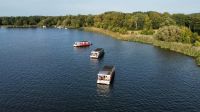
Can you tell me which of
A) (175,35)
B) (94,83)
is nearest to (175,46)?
(175,35)

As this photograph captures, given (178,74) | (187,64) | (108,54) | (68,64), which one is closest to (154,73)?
(178,74)

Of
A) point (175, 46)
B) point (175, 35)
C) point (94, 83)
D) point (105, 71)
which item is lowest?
point (94, 83)

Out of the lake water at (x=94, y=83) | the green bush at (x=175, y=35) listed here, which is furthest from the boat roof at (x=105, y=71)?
the green bush at (x=175, y=35)

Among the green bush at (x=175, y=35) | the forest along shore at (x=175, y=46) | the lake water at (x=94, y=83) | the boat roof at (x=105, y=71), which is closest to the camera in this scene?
the lake water at (x=94, y=83)

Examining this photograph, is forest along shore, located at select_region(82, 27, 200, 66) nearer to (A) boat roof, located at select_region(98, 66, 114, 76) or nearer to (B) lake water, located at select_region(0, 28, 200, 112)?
(B) lake water, located at select_region(0, 28, 200, 112)

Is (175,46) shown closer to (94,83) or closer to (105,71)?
(105,71)

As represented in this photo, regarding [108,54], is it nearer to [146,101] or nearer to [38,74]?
[38,74]

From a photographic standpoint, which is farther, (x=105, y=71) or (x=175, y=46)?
(x=175, y=46)

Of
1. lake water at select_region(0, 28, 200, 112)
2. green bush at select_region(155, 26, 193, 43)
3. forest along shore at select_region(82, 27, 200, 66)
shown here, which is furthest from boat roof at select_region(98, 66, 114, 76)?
green bush at select_region(155, 26, 193, 43)

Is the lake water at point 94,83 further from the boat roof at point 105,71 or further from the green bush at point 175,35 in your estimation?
the green bush at point 175,35
